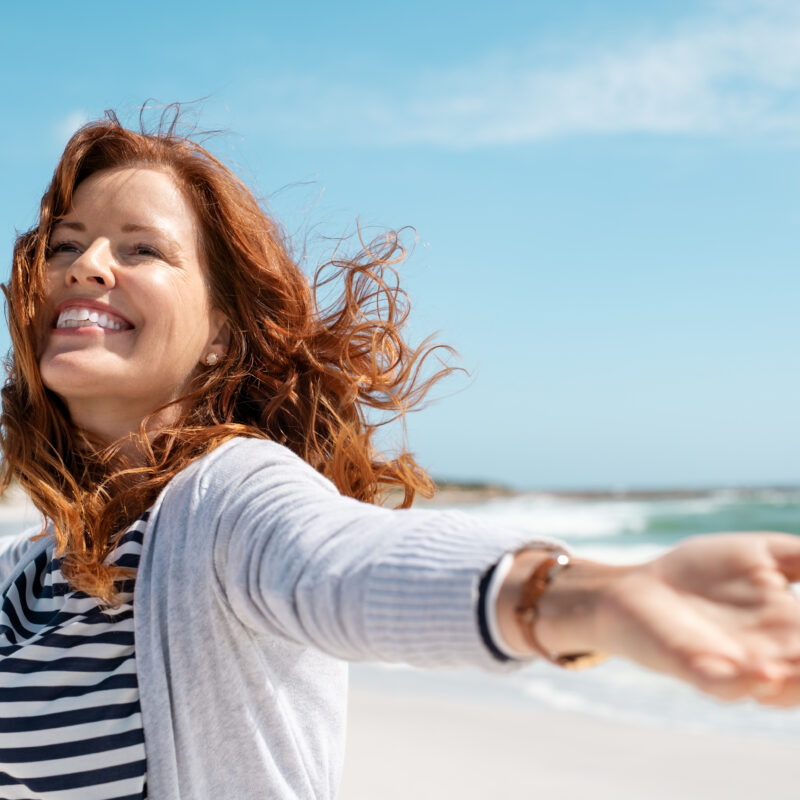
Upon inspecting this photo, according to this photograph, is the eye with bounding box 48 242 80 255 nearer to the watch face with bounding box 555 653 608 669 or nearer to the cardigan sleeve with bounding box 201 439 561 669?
the cardigan sleeve with bounding box 201 439 561 669

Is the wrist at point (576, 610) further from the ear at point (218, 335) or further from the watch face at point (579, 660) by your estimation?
the ear at point (218, 335)

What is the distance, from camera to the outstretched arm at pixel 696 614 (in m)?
0.82

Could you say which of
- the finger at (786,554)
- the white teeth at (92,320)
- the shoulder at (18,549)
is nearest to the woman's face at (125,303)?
the white teeth at (92,320)

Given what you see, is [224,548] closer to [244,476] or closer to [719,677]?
[244,476]

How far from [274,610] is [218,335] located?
0.96 m

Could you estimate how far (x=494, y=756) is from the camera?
5.30 m

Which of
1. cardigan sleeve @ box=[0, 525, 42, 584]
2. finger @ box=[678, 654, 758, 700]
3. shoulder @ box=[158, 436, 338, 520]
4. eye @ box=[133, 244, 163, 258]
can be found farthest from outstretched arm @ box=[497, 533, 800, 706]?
cardigan sleeve @ box=[0, 525, 42, 584]

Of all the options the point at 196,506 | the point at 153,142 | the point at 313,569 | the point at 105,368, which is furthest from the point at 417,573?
the point at 153,142

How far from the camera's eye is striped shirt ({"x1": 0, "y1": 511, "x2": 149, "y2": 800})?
5.02ft

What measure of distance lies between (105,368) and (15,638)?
513 millimetres

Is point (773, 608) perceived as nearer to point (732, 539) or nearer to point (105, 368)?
point (732, 539)

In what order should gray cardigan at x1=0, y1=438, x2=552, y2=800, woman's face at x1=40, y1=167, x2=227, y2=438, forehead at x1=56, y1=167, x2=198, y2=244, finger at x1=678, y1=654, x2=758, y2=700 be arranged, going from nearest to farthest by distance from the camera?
finger at x1=678, y1=654, x2=758, y2=700 → gray cardigan at x1=0, y1=438, x2=552, y2=800 → woman's face at x1=40, y1=167, x2=227, y2=438 → forehead at x1=56, y1=167, x2=198, y2=244

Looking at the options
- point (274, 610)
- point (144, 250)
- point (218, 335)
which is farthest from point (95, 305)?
point (274, 610)

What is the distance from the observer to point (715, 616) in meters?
0.88
